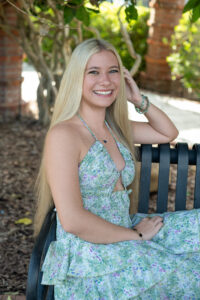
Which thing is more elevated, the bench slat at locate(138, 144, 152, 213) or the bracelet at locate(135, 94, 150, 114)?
the bracelet at locate(135, 94, 150, 114)

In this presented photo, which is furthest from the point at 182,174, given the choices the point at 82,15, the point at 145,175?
the point at 82,15

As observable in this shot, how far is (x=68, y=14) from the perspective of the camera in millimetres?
2805

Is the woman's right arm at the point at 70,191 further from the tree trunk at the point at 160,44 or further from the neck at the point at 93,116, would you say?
the tree trunk at the point at 160,44

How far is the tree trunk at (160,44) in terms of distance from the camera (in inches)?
400

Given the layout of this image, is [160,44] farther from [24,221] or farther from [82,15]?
[82,15]

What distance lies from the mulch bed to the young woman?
875 mm

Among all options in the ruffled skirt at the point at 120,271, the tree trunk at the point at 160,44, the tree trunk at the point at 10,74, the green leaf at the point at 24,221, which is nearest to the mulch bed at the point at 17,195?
the green leaf at the point at 24,221

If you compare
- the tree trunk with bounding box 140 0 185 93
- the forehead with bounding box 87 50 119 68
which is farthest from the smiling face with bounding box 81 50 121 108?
the tree trunk with bounding box 140 0 185 93

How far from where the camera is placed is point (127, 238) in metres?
2.32

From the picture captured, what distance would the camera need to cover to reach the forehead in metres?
2.35

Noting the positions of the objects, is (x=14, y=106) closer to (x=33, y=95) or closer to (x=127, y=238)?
(x=33, y=95)

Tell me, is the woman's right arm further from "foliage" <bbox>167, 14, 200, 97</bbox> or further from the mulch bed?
"foliage" <bbox>167, 14, 200, 97</bbox>

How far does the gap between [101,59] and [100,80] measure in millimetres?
→ 101

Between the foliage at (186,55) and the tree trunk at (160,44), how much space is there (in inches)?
23.7
